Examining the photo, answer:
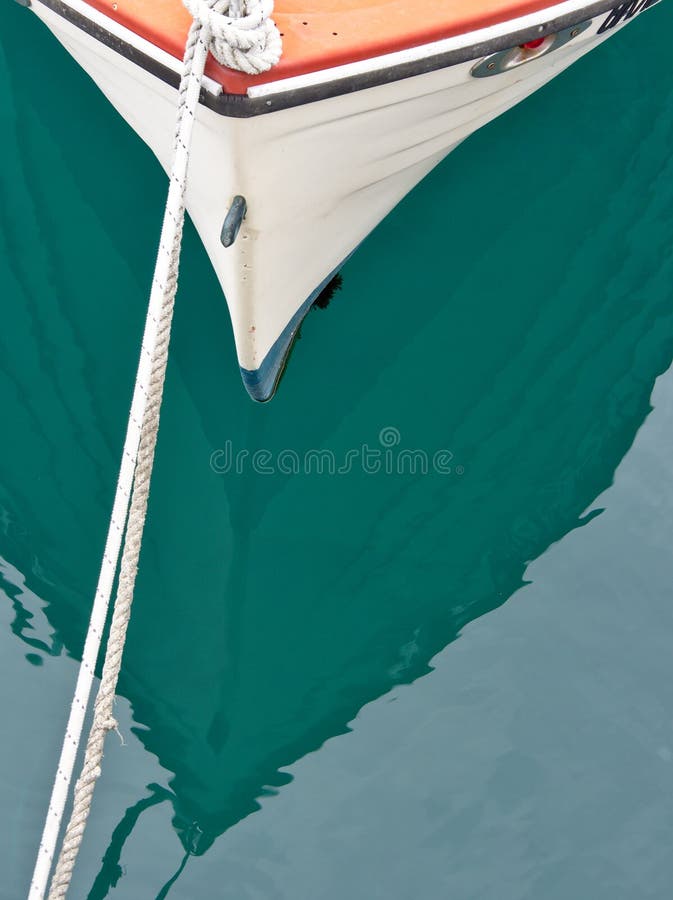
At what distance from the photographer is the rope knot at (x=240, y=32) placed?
243 centimetres

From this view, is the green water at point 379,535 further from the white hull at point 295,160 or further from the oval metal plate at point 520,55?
the oval metal plate at point 520,55

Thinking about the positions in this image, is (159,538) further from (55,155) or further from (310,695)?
(55,155)

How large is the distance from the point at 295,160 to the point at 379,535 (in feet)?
3.60

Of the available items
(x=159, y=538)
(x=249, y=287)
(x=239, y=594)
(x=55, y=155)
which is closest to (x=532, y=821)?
(x=239, y=594)

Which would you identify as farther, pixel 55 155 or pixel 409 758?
pixel 55 155

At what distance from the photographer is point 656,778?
9.47ft

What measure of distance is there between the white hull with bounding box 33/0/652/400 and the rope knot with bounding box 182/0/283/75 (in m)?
0.09

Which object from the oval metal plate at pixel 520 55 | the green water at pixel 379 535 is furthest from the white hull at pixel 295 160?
the green water at pixel 379 535

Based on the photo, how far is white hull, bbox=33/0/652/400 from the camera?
2787mm

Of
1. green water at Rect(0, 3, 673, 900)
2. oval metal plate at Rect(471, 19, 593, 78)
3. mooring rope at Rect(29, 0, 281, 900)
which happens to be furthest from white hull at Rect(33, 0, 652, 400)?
green water at Rect(0, 3, 673, 900)

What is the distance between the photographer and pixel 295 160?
2.86m

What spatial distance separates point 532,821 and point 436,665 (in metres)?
0.46

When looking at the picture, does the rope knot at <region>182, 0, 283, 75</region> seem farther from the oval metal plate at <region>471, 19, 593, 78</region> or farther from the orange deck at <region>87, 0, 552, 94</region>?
the oval metal plate at <region>471, 19, 593, 78</region>

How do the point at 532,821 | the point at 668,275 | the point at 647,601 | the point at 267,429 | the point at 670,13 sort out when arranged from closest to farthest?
the point at 532,821 < the point at 647,601 < the point at 267,429 < the point at 668,275 < the point at 670,13
